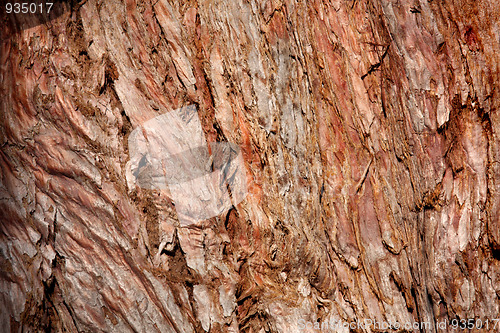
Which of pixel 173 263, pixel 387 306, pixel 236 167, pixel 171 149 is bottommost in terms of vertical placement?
pixel 387 306

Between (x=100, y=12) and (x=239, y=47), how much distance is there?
0.76m

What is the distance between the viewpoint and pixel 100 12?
1970 mm

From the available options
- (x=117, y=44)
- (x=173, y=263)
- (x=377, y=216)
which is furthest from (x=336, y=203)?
(x=117, y=44)

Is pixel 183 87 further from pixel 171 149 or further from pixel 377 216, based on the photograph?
pixel 377 216

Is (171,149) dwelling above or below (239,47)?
below

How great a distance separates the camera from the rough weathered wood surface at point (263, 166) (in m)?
1.88
